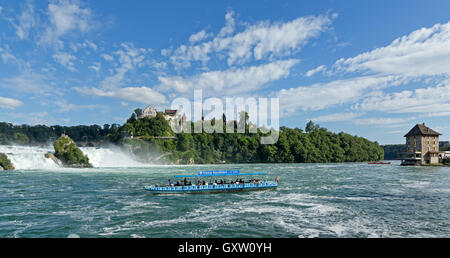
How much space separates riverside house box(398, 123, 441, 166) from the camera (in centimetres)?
9001

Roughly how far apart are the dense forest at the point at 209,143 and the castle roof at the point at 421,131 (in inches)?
2281

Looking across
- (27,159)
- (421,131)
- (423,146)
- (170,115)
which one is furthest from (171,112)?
(423,146)

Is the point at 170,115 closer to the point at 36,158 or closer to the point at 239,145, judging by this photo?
the point at 239,145

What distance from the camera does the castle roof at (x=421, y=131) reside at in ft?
297

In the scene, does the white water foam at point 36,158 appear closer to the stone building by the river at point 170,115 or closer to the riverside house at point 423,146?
→ the stone building by the river at point 170,115

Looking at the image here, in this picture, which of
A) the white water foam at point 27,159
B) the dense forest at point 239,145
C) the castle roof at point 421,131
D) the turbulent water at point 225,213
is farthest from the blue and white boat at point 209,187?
the dense forest at point 239,145

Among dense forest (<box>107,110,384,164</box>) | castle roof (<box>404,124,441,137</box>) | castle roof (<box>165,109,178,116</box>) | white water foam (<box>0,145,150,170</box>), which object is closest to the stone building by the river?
castle roof (<box>165,109,178,116</box>)

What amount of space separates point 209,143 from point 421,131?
300 ft

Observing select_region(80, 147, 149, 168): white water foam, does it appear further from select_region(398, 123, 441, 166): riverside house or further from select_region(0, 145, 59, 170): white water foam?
select_region(398, 123, 441, 166): riverside house

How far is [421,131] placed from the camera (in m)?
90.1

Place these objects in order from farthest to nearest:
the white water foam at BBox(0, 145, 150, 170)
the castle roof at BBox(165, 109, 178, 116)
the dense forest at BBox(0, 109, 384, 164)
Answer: the castle roof at BBox(165, 109, 178, 116), the dense forest at BBox(0, 109, 384, 164), the white water foam at BBox(0, 145, 150, 170)

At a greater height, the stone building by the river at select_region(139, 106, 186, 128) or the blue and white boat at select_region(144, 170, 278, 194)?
the stone building by the river at select_region(139, 106, 186, 128)
